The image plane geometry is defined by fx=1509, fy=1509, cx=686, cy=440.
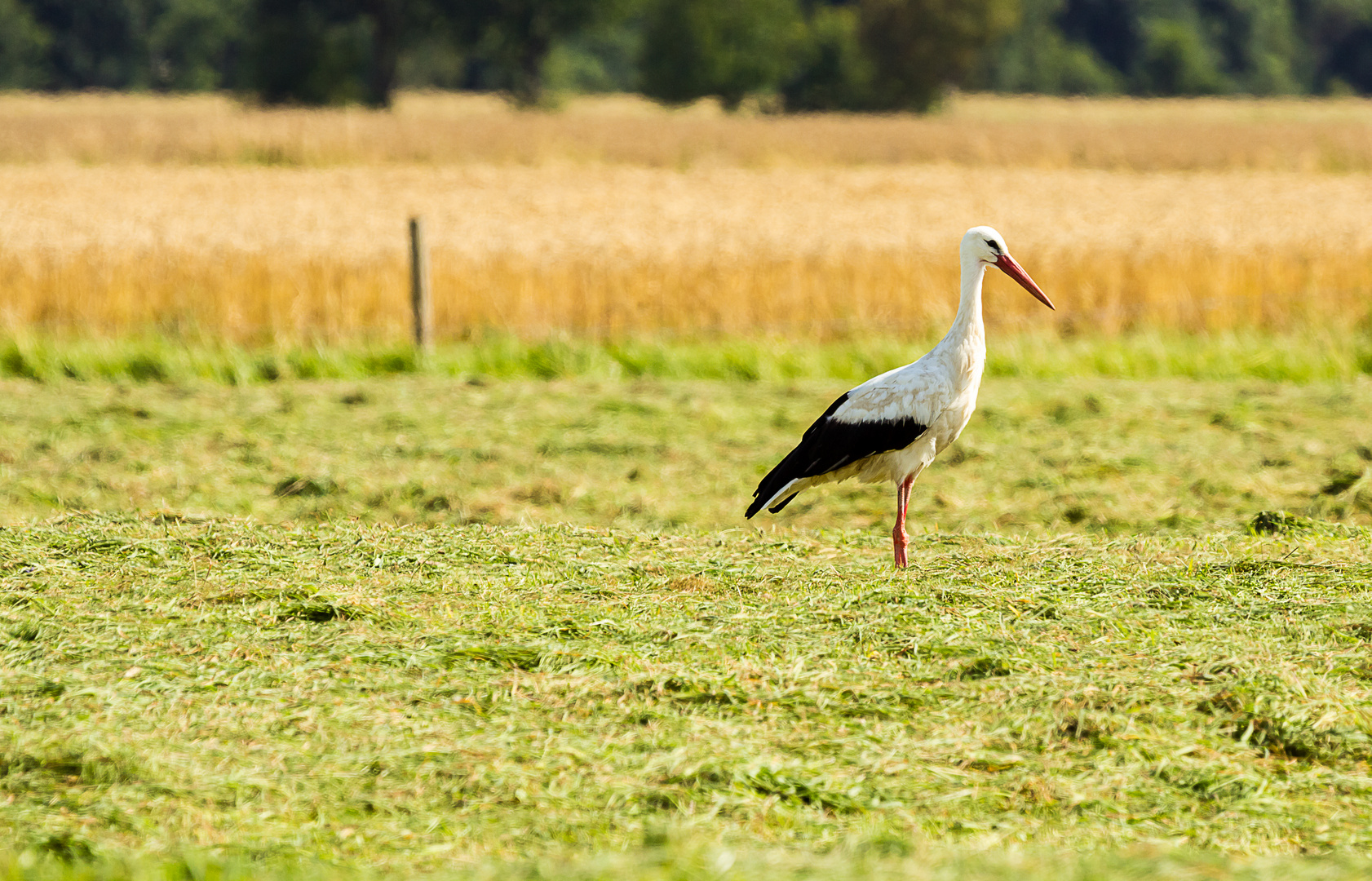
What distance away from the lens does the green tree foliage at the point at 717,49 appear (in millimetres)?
50750

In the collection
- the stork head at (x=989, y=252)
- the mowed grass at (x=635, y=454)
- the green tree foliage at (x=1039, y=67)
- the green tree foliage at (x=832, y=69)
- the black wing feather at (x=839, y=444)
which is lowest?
the mowed grass at (x=635, y=454)

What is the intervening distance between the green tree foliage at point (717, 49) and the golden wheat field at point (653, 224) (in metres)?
13.2

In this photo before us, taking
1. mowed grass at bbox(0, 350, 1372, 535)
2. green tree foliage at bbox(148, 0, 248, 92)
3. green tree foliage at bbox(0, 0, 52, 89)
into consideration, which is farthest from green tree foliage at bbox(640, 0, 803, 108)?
mowed grass at bbox(0, 350, 1372, 535)

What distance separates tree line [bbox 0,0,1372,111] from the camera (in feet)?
167

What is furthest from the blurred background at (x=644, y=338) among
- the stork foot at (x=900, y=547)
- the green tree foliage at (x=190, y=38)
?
the green tree foliage at (x=190, y=38)

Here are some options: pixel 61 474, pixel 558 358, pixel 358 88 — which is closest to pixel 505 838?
pixel 61 474

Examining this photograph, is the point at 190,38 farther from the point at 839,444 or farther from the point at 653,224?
the point at 839,444

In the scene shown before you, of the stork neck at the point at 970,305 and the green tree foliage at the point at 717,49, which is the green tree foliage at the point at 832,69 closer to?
the green tree foliage at the point at 717,49

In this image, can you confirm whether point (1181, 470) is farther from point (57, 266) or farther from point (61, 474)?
point (57, 266)

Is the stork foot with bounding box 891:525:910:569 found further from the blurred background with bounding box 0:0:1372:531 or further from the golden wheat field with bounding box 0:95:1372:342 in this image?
the golden wheat field with bounding box 0:95:1372:342

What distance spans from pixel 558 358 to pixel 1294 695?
7594 millimetres

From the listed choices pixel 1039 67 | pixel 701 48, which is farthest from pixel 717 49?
pixel 1039 67

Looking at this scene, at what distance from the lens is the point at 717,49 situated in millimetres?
50625

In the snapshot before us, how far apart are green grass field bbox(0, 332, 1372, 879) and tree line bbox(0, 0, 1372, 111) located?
45.9m
